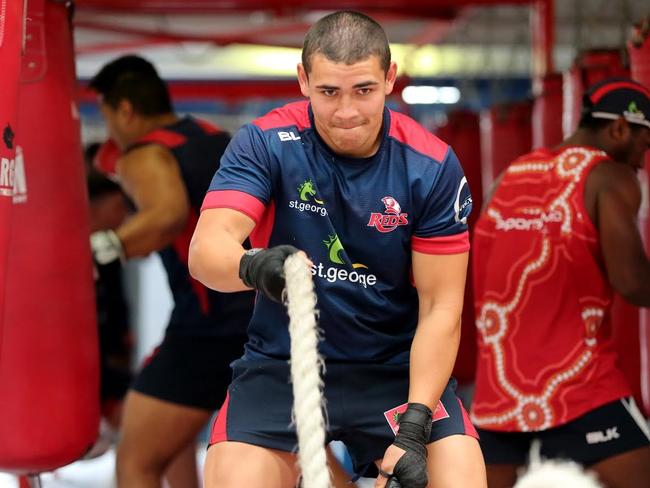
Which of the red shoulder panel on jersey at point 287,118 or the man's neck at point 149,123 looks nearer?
the red shoulder panel on jersey at point 287,118

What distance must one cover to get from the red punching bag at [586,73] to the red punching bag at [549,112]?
17.6 inches

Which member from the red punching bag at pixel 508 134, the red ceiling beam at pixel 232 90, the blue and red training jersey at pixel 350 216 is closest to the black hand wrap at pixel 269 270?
the blue and red training jersey at pixel 350 216

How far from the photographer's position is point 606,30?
37.5ft

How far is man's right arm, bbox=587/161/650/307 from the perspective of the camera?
3.31 m

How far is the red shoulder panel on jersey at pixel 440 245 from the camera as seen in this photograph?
247 cm

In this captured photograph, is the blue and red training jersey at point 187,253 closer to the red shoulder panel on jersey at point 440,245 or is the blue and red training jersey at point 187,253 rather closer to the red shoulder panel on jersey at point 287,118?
the red shoulder panel on jersey at point 287,118

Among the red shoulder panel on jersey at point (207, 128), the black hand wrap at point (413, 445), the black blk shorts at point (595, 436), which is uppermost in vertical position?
the red shoulder panel on jersey at point (207, 128)

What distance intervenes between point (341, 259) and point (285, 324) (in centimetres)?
20

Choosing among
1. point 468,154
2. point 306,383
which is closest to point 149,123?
point 306,383

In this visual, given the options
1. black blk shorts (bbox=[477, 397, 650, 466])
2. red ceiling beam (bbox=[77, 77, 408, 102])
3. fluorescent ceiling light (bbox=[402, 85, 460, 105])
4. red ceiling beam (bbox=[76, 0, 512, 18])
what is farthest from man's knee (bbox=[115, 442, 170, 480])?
fluorescent ceiling light (bbox=[402, 85, 460, 105])

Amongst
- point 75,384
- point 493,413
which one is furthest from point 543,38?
point 75,384

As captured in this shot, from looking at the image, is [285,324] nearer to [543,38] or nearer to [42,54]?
[42,54]

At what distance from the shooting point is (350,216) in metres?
2.47

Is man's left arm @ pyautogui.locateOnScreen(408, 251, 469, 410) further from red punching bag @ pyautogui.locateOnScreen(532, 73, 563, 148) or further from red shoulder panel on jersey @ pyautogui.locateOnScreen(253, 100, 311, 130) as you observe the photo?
red punching bag @ pyautogui.locateOnScreen(532, 73, 563, 148)
